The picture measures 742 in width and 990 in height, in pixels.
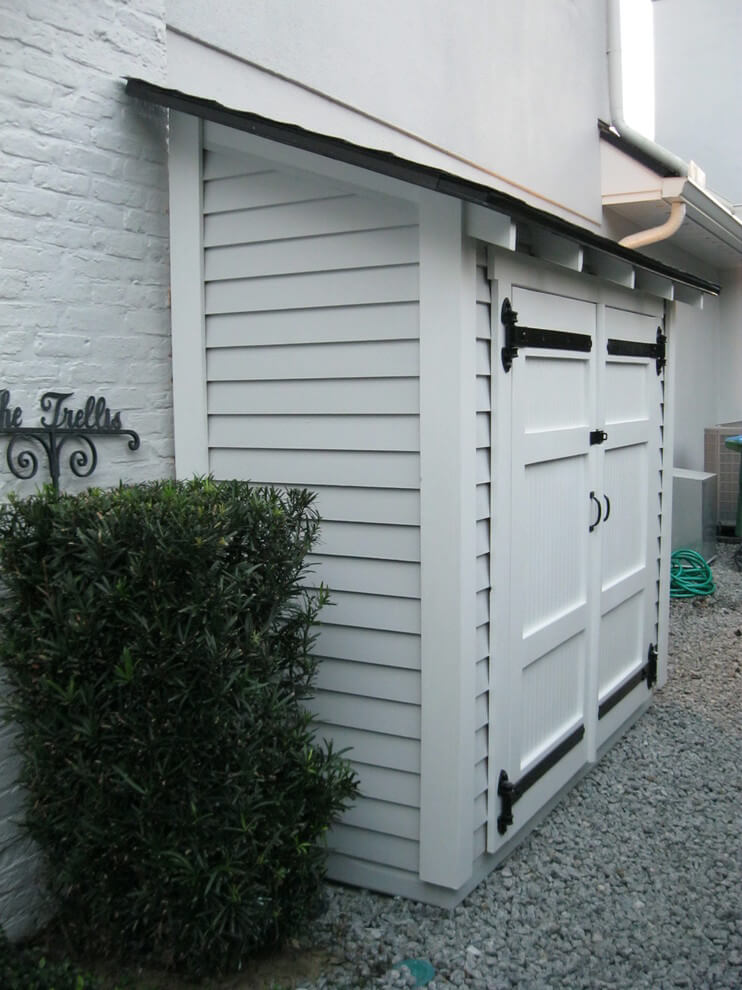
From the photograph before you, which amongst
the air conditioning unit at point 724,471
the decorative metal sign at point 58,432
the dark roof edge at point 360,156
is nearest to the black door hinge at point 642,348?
the dark roof edge at point 360,156

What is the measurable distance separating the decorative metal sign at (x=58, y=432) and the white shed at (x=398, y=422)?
1.12ft

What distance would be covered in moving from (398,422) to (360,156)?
87cm

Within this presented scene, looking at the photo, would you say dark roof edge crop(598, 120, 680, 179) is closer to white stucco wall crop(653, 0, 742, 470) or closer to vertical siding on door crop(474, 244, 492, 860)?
white stucco wall crop(653, 0, 742, 470)

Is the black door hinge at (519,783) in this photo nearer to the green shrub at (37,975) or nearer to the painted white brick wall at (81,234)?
the green shrub at (37,975)

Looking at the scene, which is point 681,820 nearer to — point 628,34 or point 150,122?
point 150,122

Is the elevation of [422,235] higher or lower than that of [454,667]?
higher

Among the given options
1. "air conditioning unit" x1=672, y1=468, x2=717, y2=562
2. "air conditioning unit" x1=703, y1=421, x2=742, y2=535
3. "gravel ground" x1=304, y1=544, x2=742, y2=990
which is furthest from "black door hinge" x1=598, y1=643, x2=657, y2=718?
"air conditioning unit" x1=703, y1=421, x2=742, y2=535

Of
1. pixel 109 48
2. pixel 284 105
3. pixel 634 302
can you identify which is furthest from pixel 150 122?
pixel 634 302

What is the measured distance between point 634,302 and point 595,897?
2851 millimetres

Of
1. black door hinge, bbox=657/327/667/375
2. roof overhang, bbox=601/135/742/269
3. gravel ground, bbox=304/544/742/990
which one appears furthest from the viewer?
roof overhang, bbox=601/135/742/269

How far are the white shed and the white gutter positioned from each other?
4.53 metres

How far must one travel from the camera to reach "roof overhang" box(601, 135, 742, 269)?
7984mm

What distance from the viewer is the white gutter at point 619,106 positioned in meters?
7.86

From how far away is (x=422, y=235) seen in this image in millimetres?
3203
